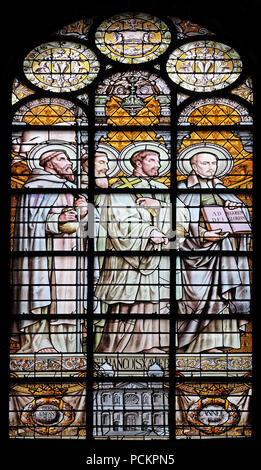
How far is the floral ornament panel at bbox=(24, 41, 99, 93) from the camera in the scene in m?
11.8

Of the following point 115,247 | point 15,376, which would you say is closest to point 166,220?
point 115,247

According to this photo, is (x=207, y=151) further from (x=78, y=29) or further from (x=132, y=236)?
(x=78, y=29)

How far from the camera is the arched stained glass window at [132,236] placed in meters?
10.8

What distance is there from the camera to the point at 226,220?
11.2 m

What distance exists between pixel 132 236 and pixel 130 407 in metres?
1.68

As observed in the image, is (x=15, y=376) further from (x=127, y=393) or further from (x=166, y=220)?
(x=166, y=220)

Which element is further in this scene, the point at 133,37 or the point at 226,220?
the point at 133,37

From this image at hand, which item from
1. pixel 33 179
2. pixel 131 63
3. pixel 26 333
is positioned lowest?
pixel 26 333

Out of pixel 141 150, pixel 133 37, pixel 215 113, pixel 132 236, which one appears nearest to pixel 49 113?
pixel 141 150

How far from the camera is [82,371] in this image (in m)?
10.9

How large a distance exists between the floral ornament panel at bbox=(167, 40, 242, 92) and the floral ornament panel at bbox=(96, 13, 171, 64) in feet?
0.73

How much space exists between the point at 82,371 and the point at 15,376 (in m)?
0.64

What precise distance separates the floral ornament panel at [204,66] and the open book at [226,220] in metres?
1.35

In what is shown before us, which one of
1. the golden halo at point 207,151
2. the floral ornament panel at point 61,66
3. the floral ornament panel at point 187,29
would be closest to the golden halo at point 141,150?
the golden halo at point 207,151
